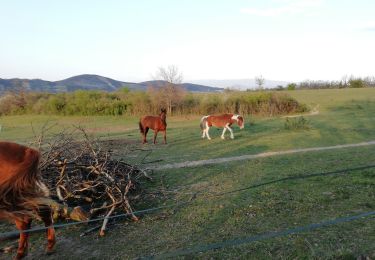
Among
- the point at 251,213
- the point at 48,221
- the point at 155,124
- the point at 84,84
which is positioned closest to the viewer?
the point at 48,221

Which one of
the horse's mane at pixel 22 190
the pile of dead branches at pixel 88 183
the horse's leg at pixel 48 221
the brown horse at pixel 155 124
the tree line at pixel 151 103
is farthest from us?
the tree line at pixel 151 103

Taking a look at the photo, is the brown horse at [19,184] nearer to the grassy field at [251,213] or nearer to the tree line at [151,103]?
the grassy field at [251,213]

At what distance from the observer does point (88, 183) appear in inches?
258

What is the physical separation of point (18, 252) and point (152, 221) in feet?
6.48

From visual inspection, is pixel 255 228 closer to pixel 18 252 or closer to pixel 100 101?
pixel 18 252

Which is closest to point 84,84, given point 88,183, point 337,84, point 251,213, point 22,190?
point 337,84

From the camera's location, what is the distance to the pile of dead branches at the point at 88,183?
606 centimetres

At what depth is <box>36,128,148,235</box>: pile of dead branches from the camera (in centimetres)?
606

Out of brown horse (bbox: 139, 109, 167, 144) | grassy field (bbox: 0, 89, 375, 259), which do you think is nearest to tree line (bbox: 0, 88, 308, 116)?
brown horse (bbox: 139, 109, 167, 144)

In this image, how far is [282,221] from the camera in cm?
545

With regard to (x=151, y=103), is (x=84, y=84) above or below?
above

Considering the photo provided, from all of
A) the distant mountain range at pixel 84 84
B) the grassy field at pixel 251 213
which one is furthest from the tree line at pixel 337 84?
the grassy field at pixel 251 213

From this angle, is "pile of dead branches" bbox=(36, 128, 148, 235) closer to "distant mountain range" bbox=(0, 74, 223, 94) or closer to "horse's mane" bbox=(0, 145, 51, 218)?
"horse's mane" bbox=(0, 145, 51, 218)

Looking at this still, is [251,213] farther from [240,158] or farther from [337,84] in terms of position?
[337,84]
